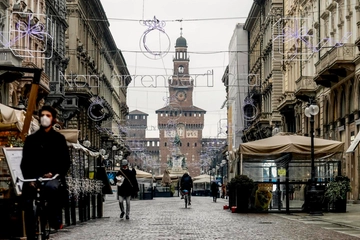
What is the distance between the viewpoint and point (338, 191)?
2806 centimetres

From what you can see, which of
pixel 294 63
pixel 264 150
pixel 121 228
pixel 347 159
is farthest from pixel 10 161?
pixel 294 63

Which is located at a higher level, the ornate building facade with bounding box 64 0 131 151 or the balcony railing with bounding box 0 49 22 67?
the ornate building facade with bounding box 64 0 131 151

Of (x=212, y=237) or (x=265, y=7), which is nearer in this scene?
(x=212, y=237)

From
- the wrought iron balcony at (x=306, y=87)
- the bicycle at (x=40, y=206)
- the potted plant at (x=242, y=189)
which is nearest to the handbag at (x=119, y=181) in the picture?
the potted plant at (x=242, y=189)

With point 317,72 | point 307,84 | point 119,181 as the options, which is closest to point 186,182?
point 317,72

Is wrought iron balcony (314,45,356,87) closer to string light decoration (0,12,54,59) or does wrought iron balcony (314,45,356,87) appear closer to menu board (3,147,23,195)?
string light decoration (0,12,54,59)

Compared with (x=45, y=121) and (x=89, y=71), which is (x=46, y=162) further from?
(x=89, y=71)

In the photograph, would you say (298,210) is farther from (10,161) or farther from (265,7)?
(265,7)

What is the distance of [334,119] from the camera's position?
47.1 meters

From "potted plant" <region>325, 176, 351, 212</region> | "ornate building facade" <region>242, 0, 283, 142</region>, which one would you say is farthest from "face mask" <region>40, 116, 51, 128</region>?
"ornate building facade" <region>242, 0, 283, 142</region>

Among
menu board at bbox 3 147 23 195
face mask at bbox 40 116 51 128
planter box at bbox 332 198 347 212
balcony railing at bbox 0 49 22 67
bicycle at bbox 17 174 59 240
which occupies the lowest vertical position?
planter box at bbox 332 198 347 212

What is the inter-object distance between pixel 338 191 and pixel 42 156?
19.1 meters

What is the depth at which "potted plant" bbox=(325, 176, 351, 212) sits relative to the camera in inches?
1105

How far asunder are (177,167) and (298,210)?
4383 inches
